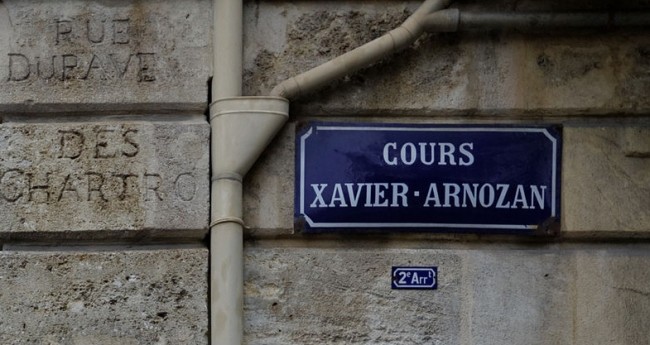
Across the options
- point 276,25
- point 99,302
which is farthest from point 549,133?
point 99,302

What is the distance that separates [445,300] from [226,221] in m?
0.92

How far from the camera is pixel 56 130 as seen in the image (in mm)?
4625

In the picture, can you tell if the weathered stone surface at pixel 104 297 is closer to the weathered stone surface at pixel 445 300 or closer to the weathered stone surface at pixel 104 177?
the weathered stone surface at pixel 104 177

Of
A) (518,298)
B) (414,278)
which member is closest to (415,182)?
(414,278)

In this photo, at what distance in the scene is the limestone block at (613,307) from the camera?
4.61 metres

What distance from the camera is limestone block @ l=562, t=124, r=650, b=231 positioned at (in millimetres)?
4645

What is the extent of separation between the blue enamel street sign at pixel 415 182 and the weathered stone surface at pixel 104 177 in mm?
435

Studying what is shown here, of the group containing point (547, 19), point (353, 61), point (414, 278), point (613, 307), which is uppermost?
point (547, 19)

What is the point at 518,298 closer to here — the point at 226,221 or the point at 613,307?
the point at 613,307

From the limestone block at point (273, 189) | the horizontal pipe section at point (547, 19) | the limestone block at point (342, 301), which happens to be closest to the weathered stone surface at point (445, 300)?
the limestone block at point (342, 301)

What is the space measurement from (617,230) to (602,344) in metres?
0.46

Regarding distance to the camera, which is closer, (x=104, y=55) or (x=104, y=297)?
(x=104, y=297)

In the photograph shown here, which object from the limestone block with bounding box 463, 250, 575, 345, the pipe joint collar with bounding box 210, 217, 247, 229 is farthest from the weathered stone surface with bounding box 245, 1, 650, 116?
the limestone block with bounding box 463, 250, 575, 345

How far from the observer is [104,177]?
461 cm
